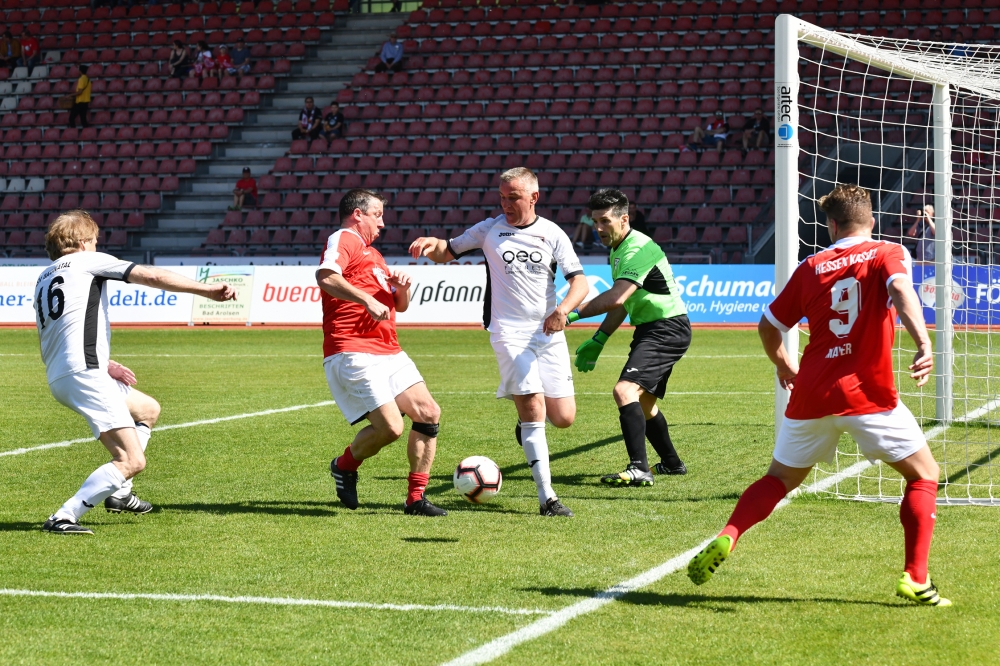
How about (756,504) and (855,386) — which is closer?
(855,386)

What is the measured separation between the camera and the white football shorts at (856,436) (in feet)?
17.9

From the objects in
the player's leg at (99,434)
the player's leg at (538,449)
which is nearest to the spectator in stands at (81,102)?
the player's leg at (99,434)

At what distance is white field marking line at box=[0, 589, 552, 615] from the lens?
5336mm

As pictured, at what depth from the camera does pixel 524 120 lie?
33.2m

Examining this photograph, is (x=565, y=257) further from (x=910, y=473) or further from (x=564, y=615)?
(x=564, y=615)

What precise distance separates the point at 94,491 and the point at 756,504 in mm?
3720

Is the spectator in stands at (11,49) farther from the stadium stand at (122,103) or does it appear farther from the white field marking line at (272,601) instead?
the white field marking line at (272,601)

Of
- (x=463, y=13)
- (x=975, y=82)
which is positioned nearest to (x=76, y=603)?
(x=975, y=82)

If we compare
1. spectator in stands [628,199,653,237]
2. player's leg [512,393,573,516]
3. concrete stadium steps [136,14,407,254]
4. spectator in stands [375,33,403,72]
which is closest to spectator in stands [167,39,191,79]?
concrete stadium steps [136,14,407,254]

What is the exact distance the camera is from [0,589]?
5.79 metres

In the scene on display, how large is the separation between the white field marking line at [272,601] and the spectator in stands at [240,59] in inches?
1331

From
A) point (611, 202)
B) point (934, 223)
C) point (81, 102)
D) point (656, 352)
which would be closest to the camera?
point (611, 202)

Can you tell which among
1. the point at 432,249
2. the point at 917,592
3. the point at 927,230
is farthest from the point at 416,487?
the point at 927,230

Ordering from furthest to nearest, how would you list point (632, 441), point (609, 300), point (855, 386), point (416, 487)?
point (632, 441)
point (609, 300)
point (416, 487)
point (855, 386)
